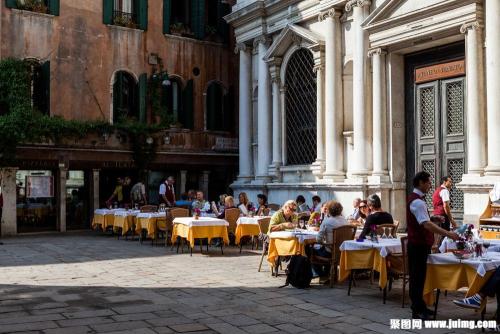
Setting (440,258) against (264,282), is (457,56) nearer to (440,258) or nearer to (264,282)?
(264,282)

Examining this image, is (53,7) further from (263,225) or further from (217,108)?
(263,225)

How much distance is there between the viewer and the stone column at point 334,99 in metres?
15.8

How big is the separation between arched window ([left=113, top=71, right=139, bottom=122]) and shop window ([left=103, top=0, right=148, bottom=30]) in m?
1.60

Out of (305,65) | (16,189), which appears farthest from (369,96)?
(16,189)

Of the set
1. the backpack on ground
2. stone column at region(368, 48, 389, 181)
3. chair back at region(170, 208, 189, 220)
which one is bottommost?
the backpack on ground

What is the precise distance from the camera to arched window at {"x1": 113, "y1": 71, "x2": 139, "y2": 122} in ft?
64.8

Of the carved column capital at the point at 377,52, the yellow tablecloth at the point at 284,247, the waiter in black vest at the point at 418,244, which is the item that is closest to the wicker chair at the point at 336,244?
the yellow tablecloth at the point at 284,247

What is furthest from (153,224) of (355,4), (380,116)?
(355,4)

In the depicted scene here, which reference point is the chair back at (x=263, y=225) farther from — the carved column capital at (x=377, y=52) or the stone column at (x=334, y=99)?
the carved column capital at (x=377, y=52)

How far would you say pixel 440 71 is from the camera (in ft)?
43.8

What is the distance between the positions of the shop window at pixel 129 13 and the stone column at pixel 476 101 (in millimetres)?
11378

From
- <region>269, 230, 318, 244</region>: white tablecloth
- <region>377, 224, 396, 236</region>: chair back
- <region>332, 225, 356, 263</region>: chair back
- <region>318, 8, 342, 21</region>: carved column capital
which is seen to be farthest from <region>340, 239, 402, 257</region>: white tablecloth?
<region>318, 8, 342, 21</region>: carved column capital

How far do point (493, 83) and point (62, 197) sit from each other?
42.0ft

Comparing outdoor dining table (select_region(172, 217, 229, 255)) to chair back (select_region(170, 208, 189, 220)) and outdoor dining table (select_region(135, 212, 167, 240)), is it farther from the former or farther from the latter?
outdoor dining table (select_region(135, 212, 167, 240))
